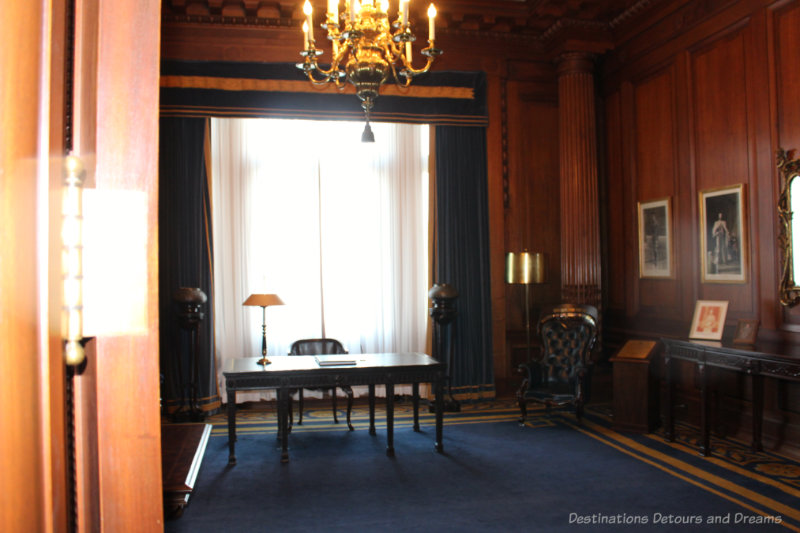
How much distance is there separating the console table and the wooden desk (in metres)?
2.03

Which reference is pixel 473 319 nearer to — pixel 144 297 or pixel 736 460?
pixel 736 460

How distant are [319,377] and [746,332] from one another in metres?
3.50

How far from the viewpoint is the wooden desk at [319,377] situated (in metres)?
4.82

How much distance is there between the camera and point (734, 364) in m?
4.64

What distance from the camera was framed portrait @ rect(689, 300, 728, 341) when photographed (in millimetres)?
5266

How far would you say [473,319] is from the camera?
723 centimetres

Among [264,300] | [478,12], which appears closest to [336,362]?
[264,300]

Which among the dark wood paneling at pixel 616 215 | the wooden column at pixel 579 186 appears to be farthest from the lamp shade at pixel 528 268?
the dark wood paneling at pixel 616 215

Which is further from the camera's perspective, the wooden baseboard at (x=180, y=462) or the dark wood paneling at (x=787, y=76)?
the dark wood paneling at (x=787, y=76)

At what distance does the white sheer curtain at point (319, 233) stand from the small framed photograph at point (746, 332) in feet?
11.3

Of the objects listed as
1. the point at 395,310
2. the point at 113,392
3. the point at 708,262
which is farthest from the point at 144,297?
the point at 395,310

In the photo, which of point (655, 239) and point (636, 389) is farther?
point (655, 239)

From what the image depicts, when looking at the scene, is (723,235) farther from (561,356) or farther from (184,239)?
(184,239)

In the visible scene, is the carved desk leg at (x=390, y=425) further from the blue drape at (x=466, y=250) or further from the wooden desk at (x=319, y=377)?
the blue drape at (x=466, y=250)
